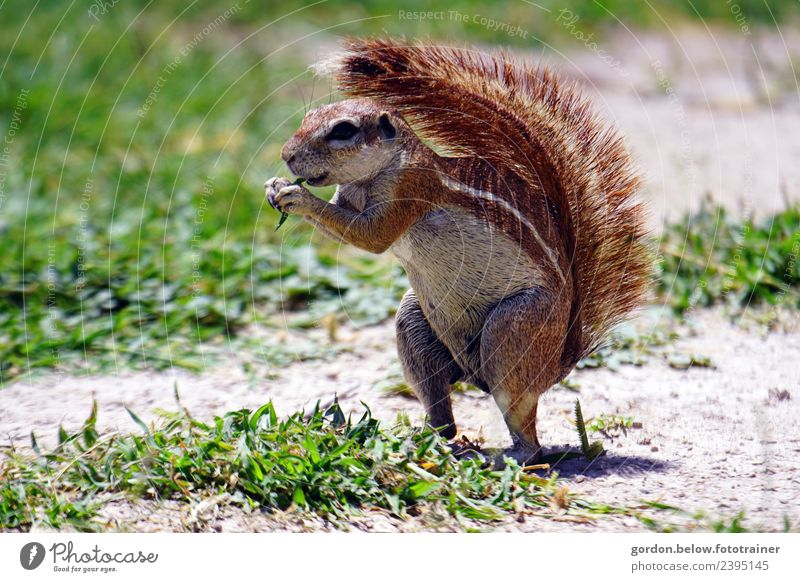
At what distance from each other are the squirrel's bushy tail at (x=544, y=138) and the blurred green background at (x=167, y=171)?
1.60 feet

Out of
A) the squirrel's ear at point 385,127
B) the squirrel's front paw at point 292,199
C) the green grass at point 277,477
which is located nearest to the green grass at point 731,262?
the squirrel's ear at point 385,127

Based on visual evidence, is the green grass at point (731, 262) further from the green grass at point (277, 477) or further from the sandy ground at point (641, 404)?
the green grass at point (277, 477)

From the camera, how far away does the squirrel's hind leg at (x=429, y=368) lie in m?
3.75

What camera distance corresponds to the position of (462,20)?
9.26 metres

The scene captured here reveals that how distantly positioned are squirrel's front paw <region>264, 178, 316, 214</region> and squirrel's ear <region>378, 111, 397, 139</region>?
0.35 m

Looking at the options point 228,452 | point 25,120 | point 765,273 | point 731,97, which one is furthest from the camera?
point 731,97

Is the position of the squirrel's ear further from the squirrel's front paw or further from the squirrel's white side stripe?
the squirrel's front paw

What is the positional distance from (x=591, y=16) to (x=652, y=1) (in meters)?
0.87

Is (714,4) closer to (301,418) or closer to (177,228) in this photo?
(177,228)

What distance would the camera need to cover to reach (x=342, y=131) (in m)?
3.56

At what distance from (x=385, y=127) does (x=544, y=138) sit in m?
0.56

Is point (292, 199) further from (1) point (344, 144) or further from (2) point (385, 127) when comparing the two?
(2) point (385, 127)

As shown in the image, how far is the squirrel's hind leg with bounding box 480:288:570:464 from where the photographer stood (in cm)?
347

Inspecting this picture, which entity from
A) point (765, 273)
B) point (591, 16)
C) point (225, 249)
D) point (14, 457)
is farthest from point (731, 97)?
point (14, 457)
